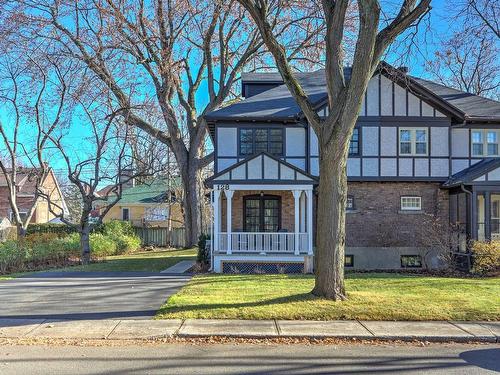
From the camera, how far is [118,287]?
13227 millimetres

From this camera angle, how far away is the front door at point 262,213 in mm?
20125

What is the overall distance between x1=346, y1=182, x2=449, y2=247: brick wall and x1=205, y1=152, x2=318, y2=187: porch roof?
9.42ft

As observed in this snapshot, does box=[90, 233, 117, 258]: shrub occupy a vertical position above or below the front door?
below

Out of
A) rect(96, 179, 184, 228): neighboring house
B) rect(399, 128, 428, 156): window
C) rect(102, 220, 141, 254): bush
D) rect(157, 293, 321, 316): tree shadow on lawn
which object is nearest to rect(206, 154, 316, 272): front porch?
rect(399, 128, 428, 156): window

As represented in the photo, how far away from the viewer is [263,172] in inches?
712

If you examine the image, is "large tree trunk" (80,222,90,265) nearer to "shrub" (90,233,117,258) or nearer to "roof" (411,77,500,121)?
"shrub" (90,233,117,258)

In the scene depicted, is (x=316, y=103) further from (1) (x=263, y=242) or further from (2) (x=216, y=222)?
(2) (x=216, y=222)

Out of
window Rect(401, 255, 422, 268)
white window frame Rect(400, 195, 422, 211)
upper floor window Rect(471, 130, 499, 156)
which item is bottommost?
window Rect(401, 255, 422, 268)

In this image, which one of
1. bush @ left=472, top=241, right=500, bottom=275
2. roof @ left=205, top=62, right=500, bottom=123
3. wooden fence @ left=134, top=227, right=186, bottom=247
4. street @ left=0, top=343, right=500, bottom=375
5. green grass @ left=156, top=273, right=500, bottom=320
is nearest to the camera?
street @ left=0, top=343, right=500, bottom=375

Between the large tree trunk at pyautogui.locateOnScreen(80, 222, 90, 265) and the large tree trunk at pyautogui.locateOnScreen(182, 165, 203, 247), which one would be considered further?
the large tree trunk at pyautogui.locateOnScreen(182, 165, 203, 247)

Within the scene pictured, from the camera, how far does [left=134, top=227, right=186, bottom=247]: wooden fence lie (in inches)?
1400

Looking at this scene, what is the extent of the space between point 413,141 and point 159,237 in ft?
70.8

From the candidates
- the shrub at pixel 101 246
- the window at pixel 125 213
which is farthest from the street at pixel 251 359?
the window at pixel 125 213

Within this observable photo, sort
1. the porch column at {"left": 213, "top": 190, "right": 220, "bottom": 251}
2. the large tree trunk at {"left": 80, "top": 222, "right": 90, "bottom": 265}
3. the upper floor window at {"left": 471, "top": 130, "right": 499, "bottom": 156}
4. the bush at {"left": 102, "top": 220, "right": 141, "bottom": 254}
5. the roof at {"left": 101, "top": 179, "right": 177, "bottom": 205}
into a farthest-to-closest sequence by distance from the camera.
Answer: the roof at {"left": 101, "top": 179, "right": 177, "bottom": 205} < the bush at {"left": 102, "top": 220, "right": 141, "bottom": 254} < the large tree trunk at {"left": 80, "top": 222, "right": 90, "bottom": 265} < the upper floor window at {"left": 471, "top": 130, "right": 499, "bottom": 156} < the porch column at {"left": 213, "top": 190, "right": 220, "bottom": 251}
